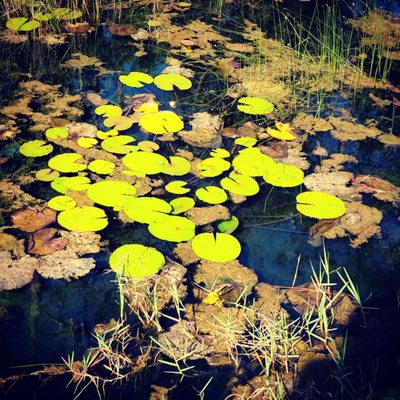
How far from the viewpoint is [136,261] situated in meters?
1.98

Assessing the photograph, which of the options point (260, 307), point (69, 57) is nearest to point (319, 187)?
point (260, 307)

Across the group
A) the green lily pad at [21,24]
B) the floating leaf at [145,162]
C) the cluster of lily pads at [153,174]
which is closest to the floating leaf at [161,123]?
the cluster of lily pads at [153,174]

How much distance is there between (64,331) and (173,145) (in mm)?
1242

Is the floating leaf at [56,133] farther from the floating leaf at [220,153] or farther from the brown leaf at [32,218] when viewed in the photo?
the floating leaf at [220,153]

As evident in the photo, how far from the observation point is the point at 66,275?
1.94 metres

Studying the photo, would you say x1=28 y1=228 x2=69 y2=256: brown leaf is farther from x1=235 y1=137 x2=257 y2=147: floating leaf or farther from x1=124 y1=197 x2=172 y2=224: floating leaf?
x1=235 y1=137 x2=257 y2=147: floating leaf

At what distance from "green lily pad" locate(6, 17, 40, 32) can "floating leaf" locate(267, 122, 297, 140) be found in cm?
201

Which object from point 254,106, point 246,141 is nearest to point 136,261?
point 246,141

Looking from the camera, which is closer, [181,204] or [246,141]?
[181,204]

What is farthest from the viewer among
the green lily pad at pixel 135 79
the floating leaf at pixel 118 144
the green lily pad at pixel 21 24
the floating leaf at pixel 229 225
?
the green lily pad at pixel 21 24

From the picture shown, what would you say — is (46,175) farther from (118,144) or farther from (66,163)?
(118,144)

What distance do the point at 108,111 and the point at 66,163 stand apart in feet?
1.79

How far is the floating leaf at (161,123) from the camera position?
276cm

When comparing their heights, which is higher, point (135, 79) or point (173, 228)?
point (135, 79)
